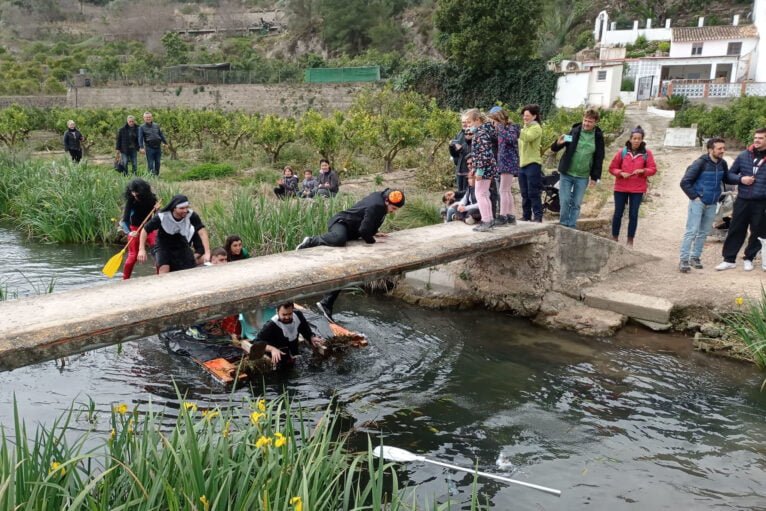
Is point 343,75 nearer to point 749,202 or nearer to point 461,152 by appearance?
point 461,152

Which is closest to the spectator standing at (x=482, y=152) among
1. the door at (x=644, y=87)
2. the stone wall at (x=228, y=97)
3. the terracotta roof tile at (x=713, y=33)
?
the stone wall at (x=228, y=97)

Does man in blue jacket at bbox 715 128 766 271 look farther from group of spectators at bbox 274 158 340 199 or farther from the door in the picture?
the door

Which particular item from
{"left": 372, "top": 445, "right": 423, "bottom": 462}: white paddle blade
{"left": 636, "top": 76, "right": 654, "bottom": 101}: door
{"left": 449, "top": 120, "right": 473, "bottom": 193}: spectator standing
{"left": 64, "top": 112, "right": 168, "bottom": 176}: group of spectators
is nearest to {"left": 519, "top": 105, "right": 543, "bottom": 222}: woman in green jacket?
{"left": 449, "top": 120, "right": 473, "bottom": 193}: spectator standing

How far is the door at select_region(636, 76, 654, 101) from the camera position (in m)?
34.6

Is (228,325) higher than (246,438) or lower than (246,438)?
lower

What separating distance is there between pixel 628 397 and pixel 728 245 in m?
3.30

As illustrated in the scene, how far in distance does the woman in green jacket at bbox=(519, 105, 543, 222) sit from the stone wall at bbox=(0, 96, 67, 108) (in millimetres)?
32489

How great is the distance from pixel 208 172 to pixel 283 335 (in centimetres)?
1018

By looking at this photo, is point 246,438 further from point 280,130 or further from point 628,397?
point 280,130

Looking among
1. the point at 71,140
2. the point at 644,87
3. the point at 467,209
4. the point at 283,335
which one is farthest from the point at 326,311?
the point at 644,87

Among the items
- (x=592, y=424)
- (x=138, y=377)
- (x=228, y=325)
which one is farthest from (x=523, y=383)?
(x=138, y=377)

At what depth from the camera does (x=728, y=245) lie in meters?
8.01

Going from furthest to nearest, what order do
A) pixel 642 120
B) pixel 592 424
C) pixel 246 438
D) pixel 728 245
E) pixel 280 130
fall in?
pixel 642 120, pixel 280 130, pixel 728 245, pixel 592 424, pixel 246 438

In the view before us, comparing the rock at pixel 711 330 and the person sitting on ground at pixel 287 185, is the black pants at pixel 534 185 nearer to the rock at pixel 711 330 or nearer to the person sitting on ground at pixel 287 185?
the rock at pixel 711 330
